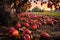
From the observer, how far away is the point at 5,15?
500 centimetres

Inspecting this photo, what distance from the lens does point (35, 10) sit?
12.0 meters

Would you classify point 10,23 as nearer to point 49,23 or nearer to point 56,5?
point 56,5

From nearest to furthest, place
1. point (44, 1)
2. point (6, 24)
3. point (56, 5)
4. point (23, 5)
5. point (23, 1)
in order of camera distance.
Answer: point (6, 24) → point (56, 5) → point (44, 1) → point (23, 1) → point (23, 5)

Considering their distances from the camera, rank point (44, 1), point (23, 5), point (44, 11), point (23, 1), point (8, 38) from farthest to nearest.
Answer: point (44, 11), point (23, 5), point (23, 1), point (44, 1), point (8, 38)

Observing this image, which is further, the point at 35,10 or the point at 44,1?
the point at 35,10

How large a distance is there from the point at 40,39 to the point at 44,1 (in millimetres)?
2264

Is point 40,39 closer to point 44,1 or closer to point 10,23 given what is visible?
point 10,23

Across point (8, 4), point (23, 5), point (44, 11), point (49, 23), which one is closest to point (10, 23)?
point (8, 4)

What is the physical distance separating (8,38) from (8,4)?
1.32 meters

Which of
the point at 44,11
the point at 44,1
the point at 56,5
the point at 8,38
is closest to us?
the point at 8,38

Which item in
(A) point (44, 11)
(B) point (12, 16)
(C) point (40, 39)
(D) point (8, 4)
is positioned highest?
(D) point (8, 4)

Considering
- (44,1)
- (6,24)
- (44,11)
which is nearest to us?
(6,24)

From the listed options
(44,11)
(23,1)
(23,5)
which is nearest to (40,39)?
(23,1)

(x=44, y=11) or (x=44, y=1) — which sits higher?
(x=44, y=1)
